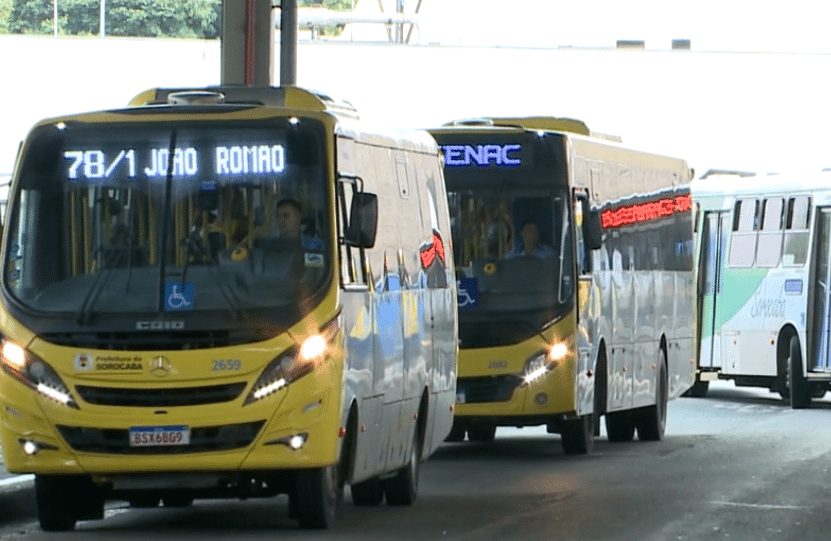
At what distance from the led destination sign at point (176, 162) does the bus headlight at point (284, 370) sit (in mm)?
1214

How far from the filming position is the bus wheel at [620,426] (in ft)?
81.6

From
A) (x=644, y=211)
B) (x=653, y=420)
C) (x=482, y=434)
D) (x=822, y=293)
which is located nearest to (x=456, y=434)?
(x=482, y=434)

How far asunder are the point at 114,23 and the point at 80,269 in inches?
2802

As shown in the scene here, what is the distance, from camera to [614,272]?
75.2ft

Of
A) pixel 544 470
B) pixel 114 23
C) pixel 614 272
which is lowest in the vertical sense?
pixel 544 470

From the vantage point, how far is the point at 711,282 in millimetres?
35844

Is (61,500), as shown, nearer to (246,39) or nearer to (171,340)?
(171,340)

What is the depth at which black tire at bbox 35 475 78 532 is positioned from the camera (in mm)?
13695

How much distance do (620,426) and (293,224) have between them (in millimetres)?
11844

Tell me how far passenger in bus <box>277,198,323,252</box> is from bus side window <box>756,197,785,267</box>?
21183 mm

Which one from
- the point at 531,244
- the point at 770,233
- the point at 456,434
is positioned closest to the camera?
the point at 531,244

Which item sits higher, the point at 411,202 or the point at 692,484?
the point at 411,202

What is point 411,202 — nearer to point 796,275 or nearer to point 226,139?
point 226,139

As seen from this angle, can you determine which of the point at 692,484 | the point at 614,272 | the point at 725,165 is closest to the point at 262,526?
the point at 692,484
